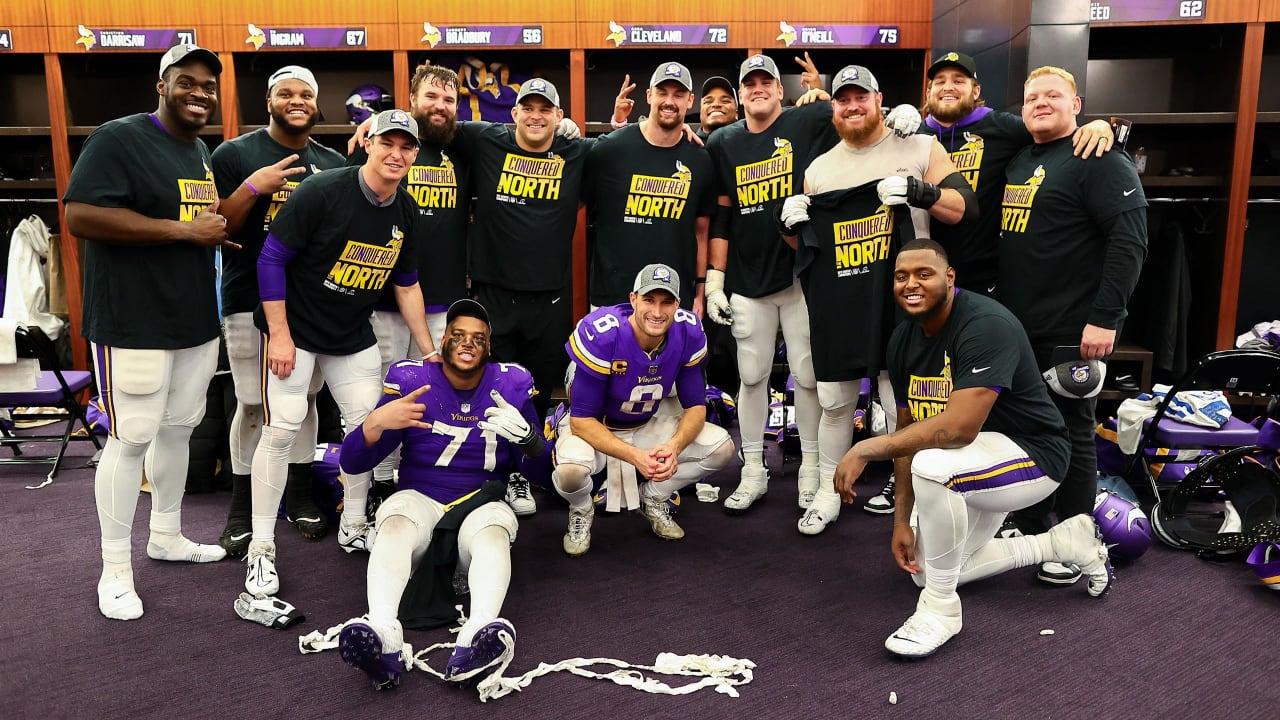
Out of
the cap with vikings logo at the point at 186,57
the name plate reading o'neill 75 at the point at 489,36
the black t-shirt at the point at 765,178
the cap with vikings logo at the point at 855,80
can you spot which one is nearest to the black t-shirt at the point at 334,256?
the cap with vikings logo at the point at 186,57

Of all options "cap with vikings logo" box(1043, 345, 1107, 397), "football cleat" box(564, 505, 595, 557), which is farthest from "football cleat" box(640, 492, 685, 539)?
"cap with vikings logo" box(1043, 345, 1107, 397)

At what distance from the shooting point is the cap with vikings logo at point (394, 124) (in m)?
2.71

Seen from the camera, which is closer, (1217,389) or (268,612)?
(268,612)

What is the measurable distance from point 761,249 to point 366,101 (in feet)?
10.4

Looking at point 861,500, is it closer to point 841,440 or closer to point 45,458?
point 841,440

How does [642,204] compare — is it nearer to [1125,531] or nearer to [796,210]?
[796,210]

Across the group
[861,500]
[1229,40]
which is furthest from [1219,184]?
[861,500]

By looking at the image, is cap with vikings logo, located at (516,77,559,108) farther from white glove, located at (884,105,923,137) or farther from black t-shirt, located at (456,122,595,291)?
white glove, located at (884,105,923,137)

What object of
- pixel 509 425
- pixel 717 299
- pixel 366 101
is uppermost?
pixel 366 101

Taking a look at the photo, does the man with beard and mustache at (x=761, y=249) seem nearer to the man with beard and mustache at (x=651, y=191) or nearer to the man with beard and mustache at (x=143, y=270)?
the man with beard and mustache at (x=651, y=191)

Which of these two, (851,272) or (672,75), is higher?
(672,75)

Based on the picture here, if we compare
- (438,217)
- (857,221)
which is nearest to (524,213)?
(438,217)

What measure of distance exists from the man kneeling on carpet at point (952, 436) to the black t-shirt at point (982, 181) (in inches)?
27.6

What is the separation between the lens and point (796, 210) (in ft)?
10.2
